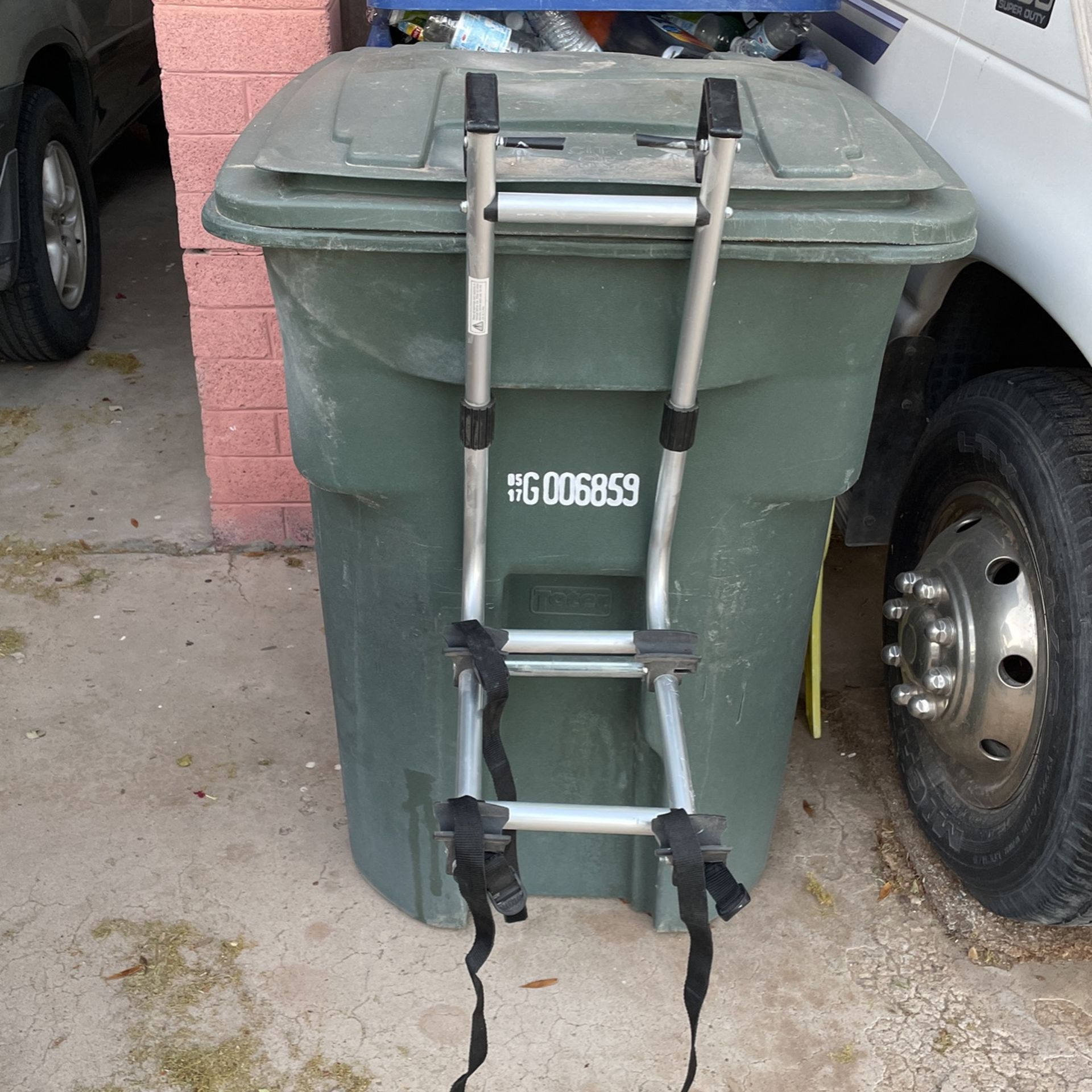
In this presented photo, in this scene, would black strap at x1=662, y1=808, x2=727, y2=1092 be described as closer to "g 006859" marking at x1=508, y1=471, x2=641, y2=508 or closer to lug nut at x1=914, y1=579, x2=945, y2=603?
"g 006859" marking at x1=508, y1=471, x2=641, y2=508

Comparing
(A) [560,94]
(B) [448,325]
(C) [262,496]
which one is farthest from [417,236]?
(C) [262,496]

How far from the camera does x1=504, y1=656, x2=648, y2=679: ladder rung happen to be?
177 cm

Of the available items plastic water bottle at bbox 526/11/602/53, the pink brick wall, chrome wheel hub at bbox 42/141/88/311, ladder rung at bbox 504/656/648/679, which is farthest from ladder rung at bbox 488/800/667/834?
chrome wheel hub at bbox 42/141/88/311

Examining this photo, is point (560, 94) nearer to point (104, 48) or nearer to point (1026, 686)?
point (1026, 686)

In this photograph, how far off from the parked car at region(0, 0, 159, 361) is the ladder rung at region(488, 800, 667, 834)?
3052 mm

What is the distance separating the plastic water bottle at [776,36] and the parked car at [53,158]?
2.45 metres

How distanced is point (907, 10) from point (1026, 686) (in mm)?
1365

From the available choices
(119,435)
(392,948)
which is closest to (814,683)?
(392,948)

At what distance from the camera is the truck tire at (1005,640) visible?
199 cm


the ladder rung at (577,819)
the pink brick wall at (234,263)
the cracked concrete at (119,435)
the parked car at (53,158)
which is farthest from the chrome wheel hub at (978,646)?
the parked car at (53,158)

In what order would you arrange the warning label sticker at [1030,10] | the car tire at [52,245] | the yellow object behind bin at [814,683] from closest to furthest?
1. the warning label sticker at [1030,10]
2. the yellow object behind bin at [814,683]
3. the car tire at [52,245]

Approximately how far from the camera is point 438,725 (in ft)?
6.89

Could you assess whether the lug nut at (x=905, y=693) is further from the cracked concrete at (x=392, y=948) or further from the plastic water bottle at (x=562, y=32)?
the plastic water bottle at (x=562, y=32)

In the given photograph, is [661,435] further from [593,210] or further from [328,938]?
[328,938]
